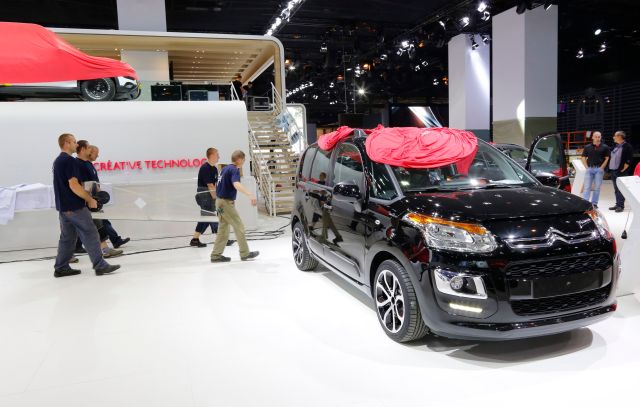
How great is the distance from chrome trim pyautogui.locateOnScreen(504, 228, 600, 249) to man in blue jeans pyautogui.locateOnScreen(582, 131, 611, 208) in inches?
256

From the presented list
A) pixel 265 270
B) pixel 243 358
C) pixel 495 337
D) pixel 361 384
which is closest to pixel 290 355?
pixel 243 358

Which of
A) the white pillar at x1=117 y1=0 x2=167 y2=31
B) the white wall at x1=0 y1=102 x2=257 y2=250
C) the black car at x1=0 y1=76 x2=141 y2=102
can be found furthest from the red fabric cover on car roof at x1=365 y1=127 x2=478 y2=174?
the white pillar at x1=117 y1=0 x2=167 y2=31

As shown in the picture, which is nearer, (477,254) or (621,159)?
(477,254)

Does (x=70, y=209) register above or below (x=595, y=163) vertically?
below

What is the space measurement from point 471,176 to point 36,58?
3148 millimetres

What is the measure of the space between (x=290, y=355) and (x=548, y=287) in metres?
1.78

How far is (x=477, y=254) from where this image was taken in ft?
9.22

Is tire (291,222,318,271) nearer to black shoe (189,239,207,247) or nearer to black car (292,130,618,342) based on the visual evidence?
black car (292,130,618,342)

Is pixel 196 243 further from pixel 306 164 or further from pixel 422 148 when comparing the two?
pixel 422 148

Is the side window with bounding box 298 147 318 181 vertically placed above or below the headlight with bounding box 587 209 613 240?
above

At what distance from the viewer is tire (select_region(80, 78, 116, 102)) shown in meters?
9.04

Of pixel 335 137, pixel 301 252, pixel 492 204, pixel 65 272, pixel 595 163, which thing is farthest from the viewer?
pixel 595 163

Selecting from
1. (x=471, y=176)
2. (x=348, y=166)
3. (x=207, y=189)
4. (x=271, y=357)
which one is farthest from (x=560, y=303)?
(x=207, y=189)

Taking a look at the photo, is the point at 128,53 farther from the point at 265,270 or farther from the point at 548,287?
the point at 548,287
